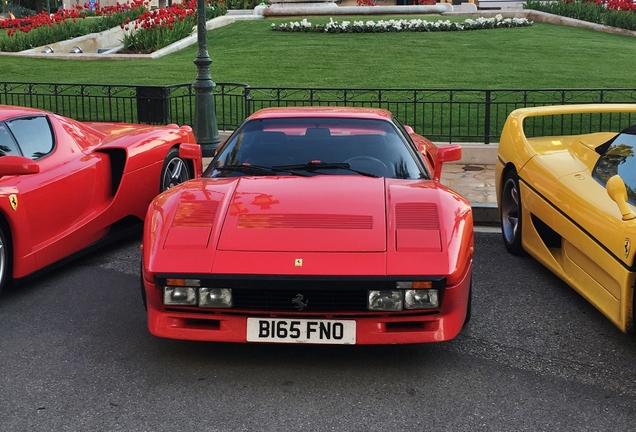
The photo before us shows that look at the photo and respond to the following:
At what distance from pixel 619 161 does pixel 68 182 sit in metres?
3.82

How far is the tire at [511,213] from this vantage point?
22.1ft

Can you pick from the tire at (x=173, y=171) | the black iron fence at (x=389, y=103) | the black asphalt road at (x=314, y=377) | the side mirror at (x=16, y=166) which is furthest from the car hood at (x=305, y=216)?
the black iron fence at (x=389, y=103)

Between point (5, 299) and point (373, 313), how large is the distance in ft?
9.18

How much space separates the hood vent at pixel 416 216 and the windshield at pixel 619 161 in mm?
1263

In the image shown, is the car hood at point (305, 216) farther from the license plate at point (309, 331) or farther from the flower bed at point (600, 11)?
the flower bed at point (600, 11)

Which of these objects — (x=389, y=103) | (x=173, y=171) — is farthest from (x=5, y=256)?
(x=389, y=103)

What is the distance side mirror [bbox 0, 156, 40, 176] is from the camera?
18.2ft

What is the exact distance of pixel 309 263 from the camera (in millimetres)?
4207

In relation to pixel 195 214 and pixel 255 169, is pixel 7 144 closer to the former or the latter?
pixel 255 169

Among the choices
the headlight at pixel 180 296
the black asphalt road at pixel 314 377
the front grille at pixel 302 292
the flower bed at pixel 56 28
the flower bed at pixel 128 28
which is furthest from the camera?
the flower bed at pixel 56 28

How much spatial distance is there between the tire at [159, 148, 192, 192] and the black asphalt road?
2207 millimetres

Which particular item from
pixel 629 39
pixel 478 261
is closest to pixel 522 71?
pixel 629 39

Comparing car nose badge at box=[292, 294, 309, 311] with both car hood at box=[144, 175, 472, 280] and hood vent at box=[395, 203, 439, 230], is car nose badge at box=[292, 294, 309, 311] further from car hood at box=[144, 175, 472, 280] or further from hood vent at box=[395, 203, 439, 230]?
hood vent at box=[395, 203, 439, 230]

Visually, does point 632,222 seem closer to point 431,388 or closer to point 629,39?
point 431,388
